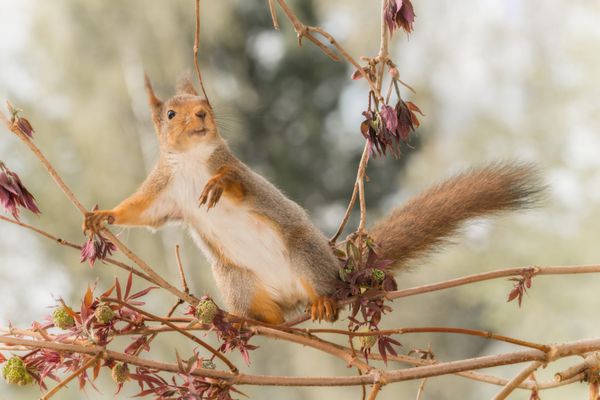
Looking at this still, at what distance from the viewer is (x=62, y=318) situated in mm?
610

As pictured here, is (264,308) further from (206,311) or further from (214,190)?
(206,311)

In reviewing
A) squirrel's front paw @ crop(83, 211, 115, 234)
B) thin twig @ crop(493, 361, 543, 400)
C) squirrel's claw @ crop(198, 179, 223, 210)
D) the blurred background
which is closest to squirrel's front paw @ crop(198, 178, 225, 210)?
squirrel's claw @ crop(198, 179, 223, 210)

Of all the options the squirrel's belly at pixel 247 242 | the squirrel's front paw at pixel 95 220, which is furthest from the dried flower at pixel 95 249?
the squirrel's belly at pixel 247 242

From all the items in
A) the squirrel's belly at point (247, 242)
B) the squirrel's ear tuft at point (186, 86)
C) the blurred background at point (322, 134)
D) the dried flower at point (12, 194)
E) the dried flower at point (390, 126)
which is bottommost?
the dried flower at point (12, 194)

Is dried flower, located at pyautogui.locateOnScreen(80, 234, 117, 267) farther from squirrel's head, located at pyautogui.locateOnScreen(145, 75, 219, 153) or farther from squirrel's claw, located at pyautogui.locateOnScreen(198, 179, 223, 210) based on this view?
squirrel's head, located at pyautogui.locateOnScreen(145, 75, 219, 153)

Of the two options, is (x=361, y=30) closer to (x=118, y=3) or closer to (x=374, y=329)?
(x=118, y=3)

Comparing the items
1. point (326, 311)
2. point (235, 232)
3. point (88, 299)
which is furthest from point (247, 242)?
point (88, 299)

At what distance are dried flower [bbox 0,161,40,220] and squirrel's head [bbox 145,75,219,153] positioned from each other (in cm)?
28

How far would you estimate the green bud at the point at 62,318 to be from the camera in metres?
0.61

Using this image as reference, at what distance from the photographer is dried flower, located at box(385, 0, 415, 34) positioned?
648mm

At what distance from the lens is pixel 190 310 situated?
2.29 ft

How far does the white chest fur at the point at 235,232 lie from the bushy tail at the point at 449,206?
4.9 inches

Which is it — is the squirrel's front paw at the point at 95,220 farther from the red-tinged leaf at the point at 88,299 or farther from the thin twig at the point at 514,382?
the thin twig at the point at 514,382

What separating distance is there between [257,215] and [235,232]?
0.11ft
